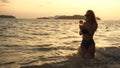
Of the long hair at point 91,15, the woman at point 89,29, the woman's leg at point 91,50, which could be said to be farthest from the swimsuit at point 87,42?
the long hair at point 91,15

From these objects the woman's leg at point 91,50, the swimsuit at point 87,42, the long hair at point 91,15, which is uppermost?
the long hair at point 91,15

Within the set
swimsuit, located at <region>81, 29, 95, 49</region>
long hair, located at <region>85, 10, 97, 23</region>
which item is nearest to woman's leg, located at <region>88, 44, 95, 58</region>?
swimsuit, located at <region>81, 29, 95, 49</region>

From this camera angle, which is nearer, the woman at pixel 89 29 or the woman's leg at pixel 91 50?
the woman at pixel 89 29

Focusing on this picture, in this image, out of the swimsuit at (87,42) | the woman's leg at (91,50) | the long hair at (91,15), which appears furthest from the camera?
the woman's leg at (91,50)

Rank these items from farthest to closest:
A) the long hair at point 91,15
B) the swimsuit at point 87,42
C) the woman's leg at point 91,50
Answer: the woman's leg at point 91,50 → the swimsuit at point 87,42 → the long hair at point 91,15

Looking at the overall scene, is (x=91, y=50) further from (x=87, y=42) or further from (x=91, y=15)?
(x=91, y=15)

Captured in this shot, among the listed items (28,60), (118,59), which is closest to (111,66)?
(118,59)

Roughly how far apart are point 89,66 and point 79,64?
54cm

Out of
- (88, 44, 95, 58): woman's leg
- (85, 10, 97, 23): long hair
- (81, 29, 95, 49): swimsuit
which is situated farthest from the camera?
(88, 44, 95, 58): woman's leg

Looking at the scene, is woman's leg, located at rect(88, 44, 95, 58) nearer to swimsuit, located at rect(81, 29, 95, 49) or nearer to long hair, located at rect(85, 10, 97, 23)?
swimsuit, located at rect(81, 29, 95, 49)

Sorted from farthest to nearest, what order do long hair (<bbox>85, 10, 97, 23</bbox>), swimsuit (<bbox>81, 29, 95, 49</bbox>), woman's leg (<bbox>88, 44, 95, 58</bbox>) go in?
woman's leg (<bbox>88, 44, 95, 58</bbox>) → swimsuit (<bbox>81, 29, 95, 49</bbox>) → long hair (<bbox>85, 10, 97, 23</bbox>)

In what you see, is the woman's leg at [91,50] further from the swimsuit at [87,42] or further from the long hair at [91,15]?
the long hair at [91,15]

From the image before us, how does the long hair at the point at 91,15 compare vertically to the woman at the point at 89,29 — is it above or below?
above

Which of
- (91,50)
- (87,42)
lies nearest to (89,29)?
(87,42)
